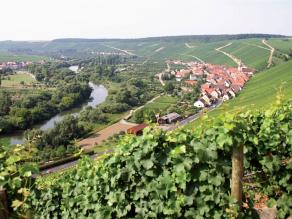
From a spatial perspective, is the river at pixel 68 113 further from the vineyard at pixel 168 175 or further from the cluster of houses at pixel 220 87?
the vineyard at pixel 168 175

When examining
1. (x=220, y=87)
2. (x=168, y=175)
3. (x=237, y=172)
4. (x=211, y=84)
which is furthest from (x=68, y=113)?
(x=237, y=172)

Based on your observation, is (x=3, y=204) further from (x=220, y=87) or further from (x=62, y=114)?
(x=220, y=87)

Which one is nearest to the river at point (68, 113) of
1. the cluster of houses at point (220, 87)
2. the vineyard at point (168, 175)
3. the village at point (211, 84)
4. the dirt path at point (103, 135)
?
the dirt path at point (103, 135)

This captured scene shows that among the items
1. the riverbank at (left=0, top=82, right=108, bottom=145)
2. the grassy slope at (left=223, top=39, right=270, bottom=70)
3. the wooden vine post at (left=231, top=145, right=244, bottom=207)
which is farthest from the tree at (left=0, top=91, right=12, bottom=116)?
the wooden vine post at (left=231, top=145, right=244, bottom=207)

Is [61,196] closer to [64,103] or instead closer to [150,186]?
[150,186]

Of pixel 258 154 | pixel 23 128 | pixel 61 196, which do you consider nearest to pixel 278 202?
pixel 258 154

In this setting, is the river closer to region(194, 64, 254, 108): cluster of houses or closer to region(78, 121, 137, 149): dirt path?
region(78, 121, 137, 149): dirt path
